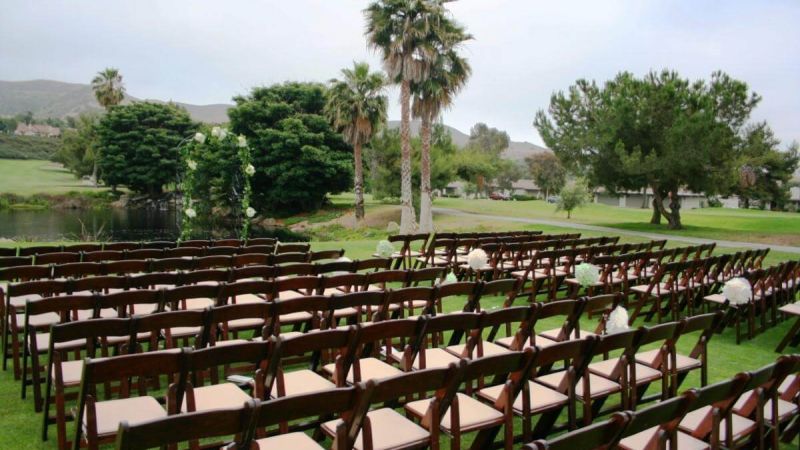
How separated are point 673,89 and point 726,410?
23.4 metres

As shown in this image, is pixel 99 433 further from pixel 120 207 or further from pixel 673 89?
pixel 120 207

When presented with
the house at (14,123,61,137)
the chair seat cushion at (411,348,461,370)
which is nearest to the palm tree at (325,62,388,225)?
the chair seat cushion at (411,348,461,370)

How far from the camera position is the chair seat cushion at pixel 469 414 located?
318cm

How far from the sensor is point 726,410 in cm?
300

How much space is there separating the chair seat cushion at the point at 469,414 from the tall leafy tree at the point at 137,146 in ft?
161

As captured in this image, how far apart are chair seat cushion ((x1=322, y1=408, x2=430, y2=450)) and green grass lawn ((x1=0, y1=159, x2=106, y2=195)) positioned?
64.3m

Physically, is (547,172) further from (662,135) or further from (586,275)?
(586,275)

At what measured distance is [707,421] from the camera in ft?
10.3

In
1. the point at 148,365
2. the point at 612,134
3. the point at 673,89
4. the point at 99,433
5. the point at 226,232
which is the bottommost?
the point at 226,232

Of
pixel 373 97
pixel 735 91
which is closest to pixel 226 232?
pixel 373 97

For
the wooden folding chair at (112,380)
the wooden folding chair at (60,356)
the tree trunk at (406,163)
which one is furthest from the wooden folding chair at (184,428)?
the tree trunk at (406,163)

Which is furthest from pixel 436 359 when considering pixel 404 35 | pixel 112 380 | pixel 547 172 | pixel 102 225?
pixel 547 172

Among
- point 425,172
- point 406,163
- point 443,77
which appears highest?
point 443,77

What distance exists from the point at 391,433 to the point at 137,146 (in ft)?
171
